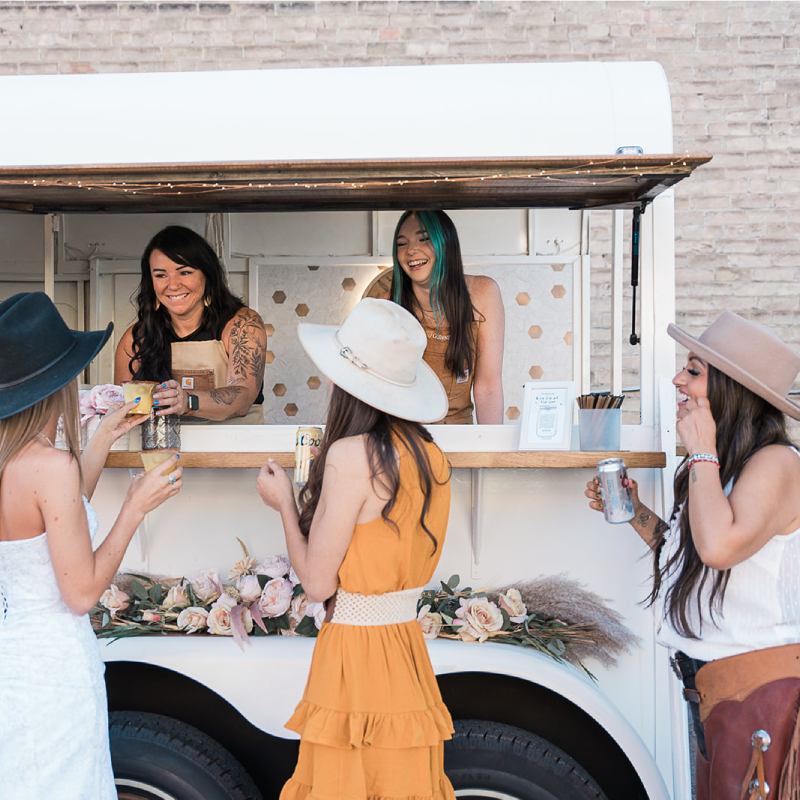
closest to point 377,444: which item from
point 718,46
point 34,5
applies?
point 718,46

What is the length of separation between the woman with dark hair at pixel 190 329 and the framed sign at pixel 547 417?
3.48ft

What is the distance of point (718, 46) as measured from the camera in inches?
217

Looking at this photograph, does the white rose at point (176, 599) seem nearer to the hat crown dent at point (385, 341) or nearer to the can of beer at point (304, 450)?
the can of beer at point (304, 450)

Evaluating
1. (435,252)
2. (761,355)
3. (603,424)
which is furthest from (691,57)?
(761,355)

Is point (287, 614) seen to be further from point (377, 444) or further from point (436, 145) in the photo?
point (436, 145)

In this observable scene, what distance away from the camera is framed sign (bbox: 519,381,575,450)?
249cm

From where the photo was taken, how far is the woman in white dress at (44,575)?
Result: 6.00 ft

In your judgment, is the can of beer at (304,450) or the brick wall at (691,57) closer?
the can of beer at (304,450)

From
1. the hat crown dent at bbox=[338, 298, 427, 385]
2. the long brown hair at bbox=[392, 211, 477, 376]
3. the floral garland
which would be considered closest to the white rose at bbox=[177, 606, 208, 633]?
the floral garland

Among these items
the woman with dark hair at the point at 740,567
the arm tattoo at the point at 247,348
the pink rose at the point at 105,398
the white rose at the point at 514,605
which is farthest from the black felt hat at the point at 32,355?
the woman with dark hair at the point at 740,567

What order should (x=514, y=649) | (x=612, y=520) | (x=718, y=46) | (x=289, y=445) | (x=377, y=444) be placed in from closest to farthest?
(x=377, y=444) < (x=612, y=520) < (x=514, y=649) < (x=289, y=445) < (x=718, y=46)

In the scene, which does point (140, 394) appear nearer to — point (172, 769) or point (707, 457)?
point (172, 769)

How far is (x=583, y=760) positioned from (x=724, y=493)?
1016 millimetres

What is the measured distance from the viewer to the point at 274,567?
252 centimetres
